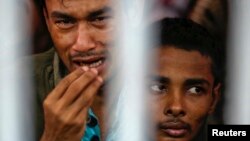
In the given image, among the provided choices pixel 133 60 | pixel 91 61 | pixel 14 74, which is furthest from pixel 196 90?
pixel 14 74

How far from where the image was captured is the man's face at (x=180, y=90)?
7.80ft

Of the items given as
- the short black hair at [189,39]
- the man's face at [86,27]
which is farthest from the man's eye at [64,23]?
the short black hair at [189,39]

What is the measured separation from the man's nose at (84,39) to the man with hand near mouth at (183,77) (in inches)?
10.1

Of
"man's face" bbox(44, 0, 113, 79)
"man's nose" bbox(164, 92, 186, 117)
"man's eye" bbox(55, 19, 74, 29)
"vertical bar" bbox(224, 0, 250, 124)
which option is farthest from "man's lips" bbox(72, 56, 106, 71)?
"vertical bar" bbox(224, 0, 250, 124)

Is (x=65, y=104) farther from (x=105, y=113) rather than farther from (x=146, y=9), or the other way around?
(x=146, y=9)

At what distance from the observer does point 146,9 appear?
2.38 meters

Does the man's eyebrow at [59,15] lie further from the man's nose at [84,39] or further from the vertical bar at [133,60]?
the vertical bar at [133,60]

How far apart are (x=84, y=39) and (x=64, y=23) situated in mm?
103

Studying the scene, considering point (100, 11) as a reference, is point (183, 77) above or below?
below

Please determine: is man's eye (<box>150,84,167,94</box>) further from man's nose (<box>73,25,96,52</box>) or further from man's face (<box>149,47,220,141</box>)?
man's nose (<box>73,25,96,52</box>)

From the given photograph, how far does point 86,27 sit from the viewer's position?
A: 7.81 ft

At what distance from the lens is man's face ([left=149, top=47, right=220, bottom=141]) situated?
238cm

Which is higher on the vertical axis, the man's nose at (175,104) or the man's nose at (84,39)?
the man's nose at (84,39)

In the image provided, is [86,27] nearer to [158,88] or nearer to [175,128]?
[158,88]
